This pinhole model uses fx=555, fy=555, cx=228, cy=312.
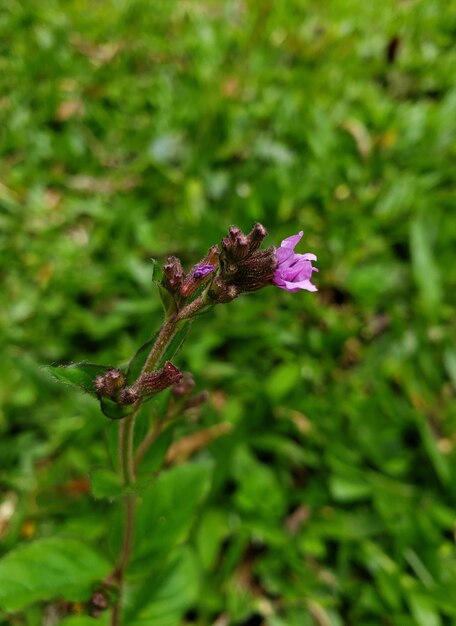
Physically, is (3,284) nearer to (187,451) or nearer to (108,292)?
(108,292)

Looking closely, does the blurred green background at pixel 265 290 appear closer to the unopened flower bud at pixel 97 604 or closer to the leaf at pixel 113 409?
the unopened flower bud at pixel 97 604

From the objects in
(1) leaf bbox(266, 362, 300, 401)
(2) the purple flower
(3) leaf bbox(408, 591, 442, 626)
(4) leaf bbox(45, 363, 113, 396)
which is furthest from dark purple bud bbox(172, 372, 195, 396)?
(3) leaf bbox(408, 591, 442, 626)

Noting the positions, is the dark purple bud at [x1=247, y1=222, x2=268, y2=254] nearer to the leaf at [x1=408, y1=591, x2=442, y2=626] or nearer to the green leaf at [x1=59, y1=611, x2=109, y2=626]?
the green leaf at [x1=59, y1=611, x2=109, y2=626]

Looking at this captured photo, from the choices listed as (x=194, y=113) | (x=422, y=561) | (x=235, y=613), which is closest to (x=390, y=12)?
(x=194, y=113)

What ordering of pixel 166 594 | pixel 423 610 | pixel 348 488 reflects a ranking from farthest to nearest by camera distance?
pixel 348 488 < pixel 423 610 < pixel 166 594

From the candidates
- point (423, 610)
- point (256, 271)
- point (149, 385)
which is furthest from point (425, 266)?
point (149, 385)

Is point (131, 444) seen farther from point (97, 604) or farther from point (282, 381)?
point (282, 381)
